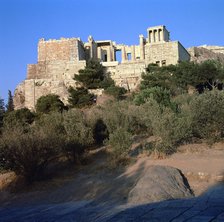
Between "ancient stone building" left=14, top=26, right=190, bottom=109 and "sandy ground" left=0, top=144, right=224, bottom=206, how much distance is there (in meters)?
23.7

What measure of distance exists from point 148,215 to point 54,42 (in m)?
37.0

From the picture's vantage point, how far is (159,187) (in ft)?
35.9

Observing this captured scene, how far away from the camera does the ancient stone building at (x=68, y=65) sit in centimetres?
4084

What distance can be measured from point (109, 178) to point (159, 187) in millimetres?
3318

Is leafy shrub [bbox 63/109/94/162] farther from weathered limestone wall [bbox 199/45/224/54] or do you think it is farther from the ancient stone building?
weathered limestone wall [bbox 199/45/224/54]

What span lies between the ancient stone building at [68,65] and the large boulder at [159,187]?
27304mm

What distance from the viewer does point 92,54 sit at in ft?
152

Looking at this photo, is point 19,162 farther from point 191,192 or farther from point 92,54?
point 92,54

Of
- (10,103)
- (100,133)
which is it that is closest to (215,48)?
(10,103)

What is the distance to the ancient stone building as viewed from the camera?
40.8 metres

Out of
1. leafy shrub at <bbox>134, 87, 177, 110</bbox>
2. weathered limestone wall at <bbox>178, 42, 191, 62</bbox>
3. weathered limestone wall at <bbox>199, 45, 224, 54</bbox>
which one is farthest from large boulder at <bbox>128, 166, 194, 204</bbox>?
weathered limestone wall at <bbox>199, 45, 224, 54</bbox>

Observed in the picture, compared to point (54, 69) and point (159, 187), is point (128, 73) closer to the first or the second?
point (54, 69)

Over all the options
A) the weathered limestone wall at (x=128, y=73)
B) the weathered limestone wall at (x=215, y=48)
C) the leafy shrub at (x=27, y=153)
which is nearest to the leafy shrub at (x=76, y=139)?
the leafy shrub at (x=27, y=153)

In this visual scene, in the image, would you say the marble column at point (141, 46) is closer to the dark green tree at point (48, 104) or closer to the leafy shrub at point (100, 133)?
the dark green tree at point (48, 104)
